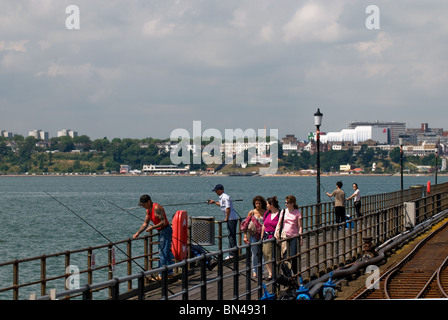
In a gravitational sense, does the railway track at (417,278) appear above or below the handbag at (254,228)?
below

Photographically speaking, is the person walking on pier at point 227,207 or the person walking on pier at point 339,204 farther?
the person walking on pier at point 339,204

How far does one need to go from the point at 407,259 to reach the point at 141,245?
28037 mm

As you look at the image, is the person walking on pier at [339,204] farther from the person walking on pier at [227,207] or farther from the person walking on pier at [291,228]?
the person walking on pier at [291,228]

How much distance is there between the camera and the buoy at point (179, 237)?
49.4 ft

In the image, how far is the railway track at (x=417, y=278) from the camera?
15.9 m

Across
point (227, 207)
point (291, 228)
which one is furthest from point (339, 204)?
point (291, 228)

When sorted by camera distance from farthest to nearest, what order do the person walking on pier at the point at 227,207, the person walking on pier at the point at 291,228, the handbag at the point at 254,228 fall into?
the person walking on pier at the point at 227,207 < the handbag at the point at 254,228 < the person walking on pier at the point at 291,228

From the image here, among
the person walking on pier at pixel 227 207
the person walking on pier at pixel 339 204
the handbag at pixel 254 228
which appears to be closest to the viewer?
the handbag at pixel 254 228

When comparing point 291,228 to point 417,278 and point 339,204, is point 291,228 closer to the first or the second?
point 417,278

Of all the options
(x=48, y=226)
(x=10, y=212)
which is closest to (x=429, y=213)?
(x=48, y=226)

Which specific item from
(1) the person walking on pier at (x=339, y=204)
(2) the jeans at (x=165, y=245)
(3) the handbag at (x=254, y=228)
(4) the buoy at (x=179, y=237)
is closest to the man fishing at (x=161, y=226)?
(2) the jeans at (x=165, y=245)

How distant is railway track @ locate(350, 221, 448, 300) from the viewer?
15945 mm

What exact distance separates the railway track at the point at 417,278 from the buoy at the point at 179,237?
3.58 m
